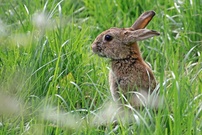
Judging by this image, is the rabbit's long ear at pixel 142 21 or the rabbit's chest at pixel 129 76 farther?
the rabbit's long ear at pixel 142 21

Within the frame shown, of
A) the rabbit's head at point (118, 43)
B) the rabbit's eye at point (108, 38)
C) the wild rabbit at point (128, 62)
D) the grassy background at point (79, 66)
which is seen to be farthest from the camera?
the rabbit's eye at point (108, 38)

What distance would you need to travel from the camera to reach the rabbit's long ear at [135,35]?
5191 mm

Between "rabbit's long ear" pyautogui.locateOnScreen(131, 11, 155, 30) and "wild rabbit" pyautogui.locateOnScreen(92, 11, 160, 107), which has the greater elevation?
"rabbit's long ear" pyautogui.locateOnScreen(131, 11, 155, 30)

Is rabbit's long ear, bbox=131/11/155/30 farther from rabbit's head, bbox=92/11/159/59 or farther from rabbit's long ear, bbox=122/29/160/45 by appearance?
rabbit's long ear, bbox=122/29/160/45

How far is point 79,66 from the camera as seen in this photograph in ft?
18.8

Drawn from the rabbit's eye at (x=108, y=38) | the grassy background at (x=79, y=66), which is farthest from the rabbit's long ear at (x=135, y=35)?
the grassy background at (x=79, y=66)

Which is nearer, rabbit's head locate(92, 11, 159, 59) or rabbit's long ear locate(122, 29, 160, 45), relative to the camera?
rabbit's long ear locate(122, 29, 160, 45)

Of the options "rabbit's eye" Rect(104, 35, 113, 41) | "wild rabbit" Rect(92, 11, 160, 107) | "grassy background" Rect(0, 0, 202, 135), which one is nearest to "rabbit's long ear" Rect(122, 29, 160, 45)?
"wild rabbit" Rect(92, 11, 160, 107)

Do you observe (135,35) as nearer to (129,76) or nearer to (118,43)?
(118,43)

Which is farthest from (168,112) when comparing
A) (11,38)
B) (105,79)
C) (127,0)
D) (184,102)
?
(127,0)

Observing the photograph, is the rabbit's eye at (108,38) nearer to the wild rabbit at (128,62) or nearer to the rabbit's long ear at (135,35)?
the wild rabbit at (128,62)

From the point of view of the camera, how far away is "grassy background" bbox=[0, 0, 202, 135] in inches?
180

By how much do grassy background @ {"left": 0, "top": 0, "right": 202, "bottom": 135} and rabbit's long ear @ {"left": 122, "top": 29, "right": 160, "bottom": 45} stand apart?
27 centimetres

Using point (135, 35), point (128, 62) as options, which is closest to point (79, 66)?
point (128, 62)
